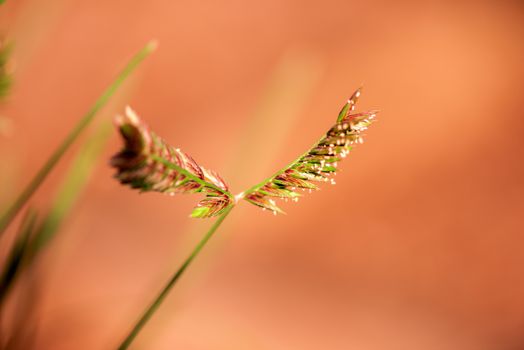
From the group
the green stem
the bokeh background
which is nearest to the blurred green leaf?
the green stem

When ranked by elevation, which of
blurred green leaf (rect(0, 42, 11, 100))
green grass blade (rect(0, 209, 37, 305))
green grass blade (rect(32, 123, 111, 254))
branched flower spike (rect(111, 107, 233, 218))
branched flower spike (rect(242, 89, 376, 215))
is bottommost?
green grass blade (rect(0, 209, 37, 305))

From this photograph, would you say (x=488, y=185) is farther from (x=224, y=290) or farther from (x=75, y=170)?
(x=75, y=170)

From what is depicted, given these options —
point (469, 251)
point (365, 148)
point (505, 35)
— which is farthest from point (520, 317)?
point (505, 35)

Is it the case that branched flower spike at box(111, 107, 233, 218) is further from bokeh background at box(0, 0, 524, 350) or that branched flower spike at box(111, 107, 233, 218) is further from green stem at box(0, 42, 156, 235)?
bokeh background at box(0, 0, 524, 350)

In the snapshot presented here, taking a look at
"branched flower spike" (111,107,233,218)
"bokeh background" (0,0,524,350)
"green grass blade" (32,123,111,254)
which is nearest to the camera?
"branched flower spike" (111,107,233,218)

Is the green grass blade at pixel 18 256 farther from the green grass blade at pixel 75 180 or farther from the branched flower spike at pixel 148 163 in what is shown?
the branched flower spike at pixel 148 163

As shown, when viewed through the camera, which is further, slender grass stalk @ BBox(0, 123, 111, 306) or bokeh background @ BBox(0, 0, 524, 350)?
bokeh background @ BBox(0, 0, 524, 350)
